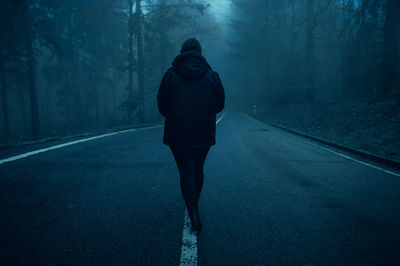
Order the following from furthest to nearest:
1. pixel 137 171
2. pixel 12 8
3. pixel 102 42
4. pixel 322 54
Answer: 1. pixel 322 54
2. pixel 102 42
3. pixel 12 8
4. pixel 137 171

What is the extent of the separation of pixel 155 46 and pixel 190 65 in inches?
1148

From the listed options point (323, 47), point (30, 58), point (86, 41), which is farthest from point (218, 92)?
point (323, 47)

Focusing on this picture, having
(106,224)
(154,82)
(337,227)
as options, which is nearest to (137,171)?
(106,224)

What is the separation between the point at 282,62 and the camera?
37.0 metres

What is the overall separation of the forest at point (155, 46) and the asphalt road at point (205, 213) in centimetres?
807

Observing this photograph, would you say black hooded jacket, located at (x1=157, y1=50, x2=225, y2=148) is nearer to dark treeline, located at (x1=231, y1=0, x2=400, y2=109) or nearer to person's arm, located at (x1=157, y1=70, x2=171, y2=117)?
person's arm, located at (x1=157, y1=70, x2=171, y2=117)

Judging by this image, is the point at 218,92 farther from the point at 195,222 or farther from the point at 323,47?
the point at 323,47

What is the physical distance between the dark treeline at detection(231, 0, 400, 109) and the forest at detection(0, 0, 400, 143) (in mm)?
79

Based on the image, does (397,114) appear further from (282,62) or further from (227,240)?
(282,62)

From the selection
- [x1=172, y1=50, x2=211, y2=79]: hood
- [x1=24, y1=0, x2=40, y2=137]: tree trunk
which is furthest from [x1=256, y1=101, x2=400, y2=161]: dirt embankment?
[x1=24, y1=0, x2=40, y2=137]: tree trunk

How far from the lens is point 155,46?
3041cm

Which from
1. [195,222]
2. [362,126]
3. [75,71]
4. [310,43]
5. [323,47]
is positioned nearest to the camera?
[195,222]

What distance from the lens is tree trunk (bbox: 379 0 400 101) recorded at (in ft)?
48.0

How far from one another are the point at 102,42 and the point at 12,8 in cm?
1017
